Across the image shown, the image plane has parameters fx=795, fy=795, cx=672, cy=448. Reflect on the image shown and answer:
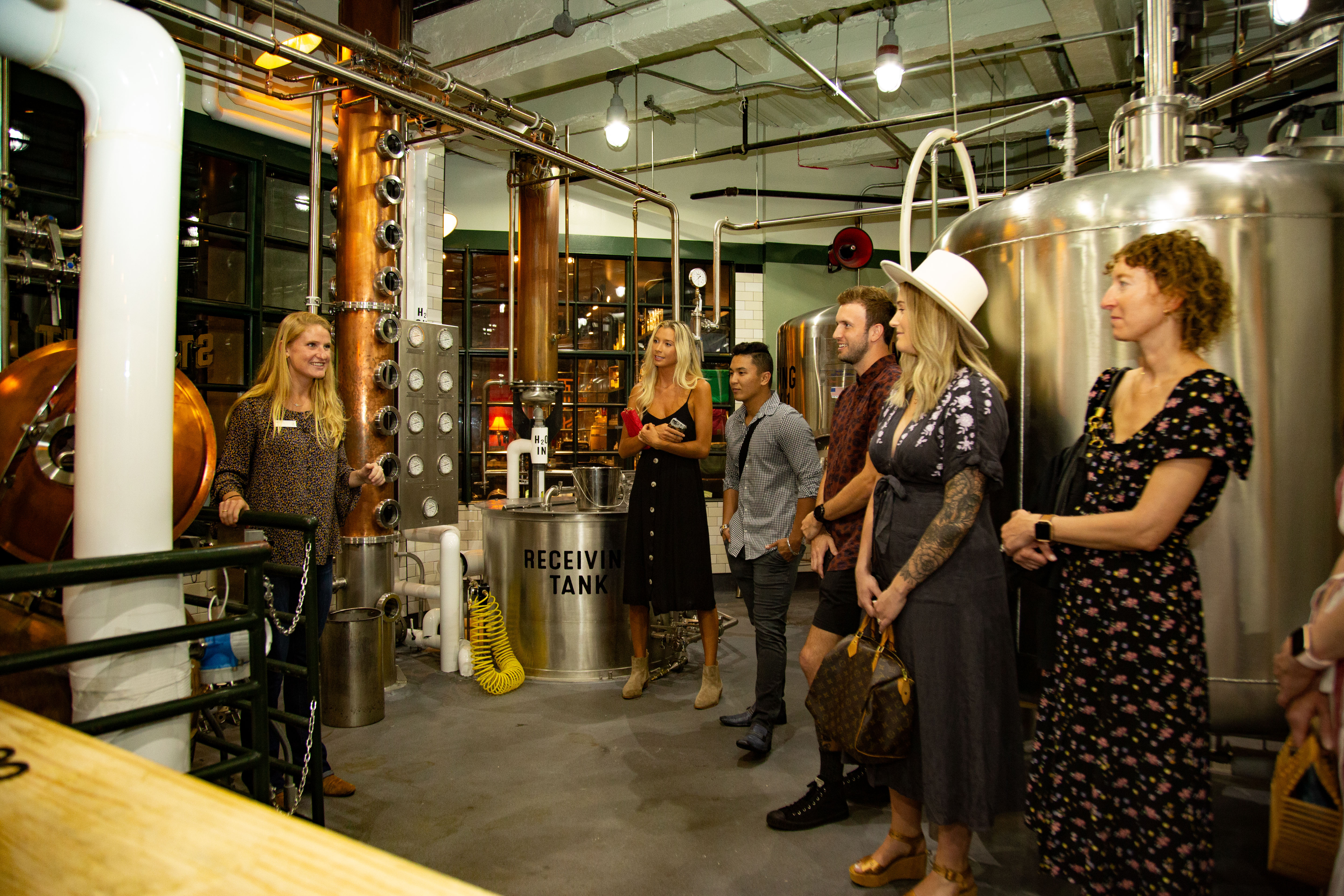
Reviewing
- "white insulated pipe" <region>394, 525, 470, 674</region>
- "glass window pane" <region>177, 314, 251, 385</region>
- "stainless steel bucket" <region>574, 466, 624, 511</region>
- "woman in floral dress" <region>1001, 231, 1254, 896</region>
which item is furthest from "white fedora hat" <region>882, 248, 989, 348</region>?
"glass window pane" <region>177, 314, 251, 385</region>

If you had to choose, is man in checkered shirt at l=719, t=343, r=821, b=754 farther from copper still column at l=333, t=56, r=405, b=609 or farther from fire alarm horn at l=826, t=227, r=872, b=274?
fire alarm horn at l=826, t=227, r=872, b=274

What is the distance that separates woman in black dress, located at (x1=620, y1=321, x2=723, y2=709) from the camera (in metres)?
4.19

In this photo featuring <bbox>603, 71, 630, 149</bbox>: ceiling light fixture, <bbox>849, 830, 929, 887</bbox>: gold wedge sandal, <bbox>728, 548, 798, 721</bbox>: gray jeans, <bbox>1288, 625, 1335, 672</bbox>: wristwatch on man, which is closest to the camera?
<bbox>1288, 625, 1335, 672</bbox>: wristwatch on man

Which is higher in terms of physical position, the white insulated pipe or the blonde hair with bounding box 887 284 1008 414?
the blonde hair with bounding box 887 284 1008 414

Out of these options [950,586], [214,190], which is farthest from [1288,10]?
[214,190]

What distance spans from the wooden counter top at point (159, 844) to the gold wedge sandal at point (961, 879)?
1864mm

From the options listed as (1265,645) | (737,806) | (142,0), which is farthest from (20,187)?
(1265,645)

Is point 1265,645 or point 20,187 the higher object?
point 20,187

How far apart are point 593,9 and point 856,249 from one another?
142 inches

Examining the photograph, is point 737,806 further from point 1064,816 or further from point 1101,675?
point 1101,675

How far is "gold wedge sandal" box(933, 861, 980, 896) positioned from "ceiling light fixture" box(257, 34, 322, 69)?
5436mm

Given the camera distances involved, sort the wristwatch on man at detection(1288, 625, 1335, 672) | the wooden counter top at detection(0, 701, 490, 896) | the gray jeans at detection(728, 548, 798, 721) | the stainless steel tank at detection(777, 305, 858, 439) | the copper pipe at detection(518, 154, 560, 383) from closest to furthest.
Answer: the wooden counter top at detection(0, 701, 490, 896) < the wristwatch on man at detection(1288, 625, 1335, 672) < the gray jeans at detection(728, 548, 798, 721) < the copper pipe at detection(518, 154, 560, 383) < the stainless steel tank at detection(777, 305, 858, 439)

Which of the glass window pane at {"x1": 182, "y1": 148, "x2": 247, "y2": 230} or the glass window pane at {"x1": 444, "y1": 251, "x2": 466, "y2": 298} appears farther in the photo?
the glass window pane at {"x1": 444, "y1": 251, "x2": 466, "y2": 298}

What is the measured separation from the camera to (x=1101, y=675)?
1.93 meters
